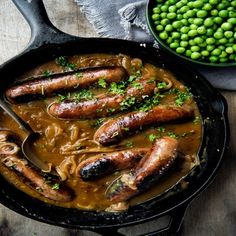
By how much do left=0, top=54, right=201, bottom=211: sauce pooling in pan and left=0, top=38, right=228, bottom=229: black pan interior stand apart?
0.06 meters

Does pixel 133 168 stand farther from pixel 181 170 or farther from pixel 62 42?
pixel 62 42

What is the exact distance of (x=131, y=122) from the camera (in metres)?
3.90

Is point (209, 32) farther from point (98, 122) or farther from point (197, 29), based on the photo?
point (98, 122)

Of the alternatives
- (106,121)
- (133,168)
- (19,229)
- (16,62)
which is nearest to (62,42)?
(16,62)

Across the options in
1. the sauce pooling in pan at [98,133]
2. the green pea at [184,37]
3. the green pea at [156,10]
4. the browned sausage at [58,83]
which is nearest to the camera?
the sauce pooling in pan at [98,133]

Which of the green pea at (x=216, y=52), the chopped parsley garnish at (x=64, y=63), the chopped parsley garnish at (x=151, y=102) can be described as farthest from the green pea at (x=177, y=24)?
the chopped parsley garnish at (x=64, y=63)

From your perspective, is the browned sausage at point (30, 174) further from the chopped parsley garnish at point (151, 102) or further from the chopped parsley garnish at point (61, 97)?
the chopped parsley garnish at point (151, 102)

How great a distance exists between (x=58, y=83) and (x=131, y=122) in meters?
0.58

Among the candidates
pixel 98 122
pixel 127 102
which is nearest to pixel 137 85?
pixel 127 102

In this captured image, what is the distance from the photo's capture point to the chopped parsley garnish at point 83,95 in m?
4.05

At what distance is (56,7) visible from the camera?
457cm

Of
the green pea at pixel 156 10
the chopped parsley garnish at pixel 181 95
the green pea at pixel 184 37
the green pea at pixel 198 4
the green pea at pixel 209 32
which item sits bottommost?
the chopped parsley garnish at pixel 181 95

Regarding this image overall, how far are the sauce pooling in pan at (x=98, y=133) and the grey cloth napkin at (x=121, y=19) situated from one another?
1.70 feet

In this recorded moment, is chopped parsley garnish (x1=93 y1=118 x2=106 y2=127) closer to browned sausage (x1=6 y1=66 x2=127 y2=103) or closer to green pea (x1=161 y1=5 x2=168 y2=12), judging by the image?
browned sausage (x1=6 y1=66 x2=127 y2=103)
